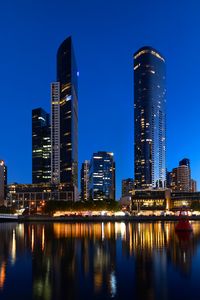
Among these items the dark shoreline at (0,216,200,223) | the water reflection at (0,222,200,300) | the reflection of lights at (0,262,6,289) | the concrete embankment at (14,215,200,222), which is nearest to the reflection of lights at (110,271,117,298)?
the water reflection at (0,222,200,300)

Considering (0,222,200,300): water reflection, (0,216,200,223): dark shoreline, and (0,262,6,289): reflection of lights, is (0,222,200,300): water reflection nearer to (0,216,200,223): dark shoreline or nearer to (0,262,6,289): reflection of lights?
(0,262,6,289): reflection of lights

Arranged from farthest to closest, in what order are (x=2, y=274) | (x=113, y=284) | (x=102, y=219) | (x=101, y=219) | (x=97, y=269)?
1. (x=102, y=219)
2. (x=101, y=219)
3. (x=97, y=269)
4. (x=2, y=274)
5. (x=113, y=284)

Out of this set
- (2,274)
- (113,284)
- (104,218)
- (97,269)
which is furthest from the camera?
(104,218)

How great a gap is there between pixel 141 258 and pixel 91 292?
1739cm

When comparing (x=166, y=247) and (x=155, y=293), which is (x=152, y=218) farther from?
(x=155, y=293)

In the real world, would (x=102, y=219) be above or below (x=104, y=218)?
below

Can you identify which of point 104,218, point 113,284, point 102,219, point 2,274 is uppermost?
point 2,274

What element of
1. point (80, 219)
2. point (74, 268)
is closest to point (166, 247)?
point (74, 268)

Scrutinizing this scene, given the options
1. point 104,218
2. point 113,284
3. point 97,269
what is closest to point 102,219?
point 104,218

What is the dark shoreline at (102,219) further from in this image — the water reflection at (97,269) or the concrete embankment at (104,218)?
the water reflection at (97,269)

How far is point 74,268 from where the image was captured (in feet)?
129

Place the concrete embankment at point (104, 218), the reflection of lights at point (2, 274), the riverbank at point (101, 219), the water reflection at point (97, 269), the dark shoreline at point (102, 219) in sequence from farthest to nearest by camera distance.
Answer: the concrete embankment at point (104, 218) → the riverbank at point (101, 219) → the dark shoreline at point (102, 219) → the reflection of lights at point (2, 274) → the water reflection at point (97, 269)

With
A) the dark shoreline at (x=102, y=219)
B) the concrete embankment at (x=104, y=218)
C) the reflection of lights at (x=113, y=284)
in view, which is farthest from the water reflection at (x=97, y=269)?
the concrete embankment at (x=104, y=218)

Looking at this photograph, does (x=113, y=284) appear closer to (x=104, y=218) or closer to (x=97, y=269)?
(x=97, y=269)
